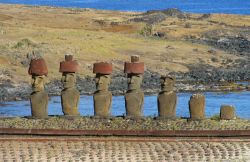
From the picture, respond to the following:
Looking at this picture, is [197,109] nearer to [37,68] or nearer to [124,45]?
[37,68]

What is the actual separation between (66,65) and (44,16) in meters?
45.4

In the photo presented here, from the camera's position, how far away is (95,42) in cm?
4859

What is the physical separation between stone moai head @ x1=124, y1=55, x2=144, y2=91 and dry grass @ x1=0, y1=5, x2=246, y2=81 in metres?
20.8

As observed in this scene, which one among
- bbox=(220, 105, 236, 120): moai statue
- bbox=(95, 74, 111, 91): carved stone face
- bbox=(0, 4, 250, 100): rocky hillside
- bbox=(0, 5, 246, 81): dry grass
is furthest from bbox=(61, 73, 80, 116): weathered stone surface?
bbox=(0, 5, 246, 81): dry grass

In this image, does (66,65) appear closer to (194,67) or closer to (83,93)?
(83,93)

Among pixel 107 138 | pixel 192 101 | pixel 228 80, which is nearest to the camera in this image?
pixel 107 138

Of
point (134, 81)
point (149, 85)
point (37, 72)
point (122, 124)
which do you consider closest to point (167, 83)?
point (134, 81)

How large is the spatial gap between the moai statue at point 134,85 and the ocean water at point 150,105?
33.2 feet

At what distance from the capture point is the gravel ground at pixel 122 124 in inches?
685

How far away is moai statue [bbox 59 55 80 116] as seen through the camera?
61.2ft

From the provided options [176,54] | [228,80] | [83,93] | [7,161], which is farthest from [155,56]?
[7,161]

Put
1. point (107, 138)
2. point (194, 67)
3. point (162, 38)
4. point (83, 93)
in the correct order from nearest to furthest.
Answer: point (107, 138)
point (83, 93)
point (194, 67)
point (162, 38)

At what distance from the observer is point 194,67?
4609 centimetres

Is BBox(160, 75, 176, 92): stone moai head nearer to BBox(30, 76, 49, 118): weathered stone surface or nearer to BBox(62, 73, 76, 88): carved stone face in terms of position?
BBox(62, 73, 76, 88): carved stone face
